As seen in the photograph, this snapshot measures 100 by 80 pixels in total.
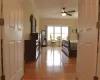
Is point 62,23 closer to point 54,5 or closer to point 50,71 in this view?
point 54,5

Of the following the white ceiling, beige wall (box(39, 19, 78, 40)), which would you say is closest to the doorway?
beige wall (box(39, 19, 78, 40))

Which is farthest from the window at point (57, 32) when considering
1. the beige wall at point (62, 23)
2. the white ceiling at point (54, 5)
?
the white ceiling at point (54, 5)

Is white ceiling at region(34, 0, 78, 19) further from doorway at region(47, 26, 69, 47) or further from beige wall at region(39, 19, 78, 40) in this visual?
doorway at region(47, 26, 69, 47)

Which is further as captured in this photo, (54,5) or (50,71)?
(54,5)

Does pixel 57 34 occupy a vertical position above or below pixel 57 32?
below

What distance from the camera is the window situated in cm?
1418

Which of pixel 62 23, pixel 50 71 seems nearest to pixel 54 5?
pixel 50 71

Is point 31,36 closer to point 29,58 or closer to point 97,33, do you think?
point 29,58

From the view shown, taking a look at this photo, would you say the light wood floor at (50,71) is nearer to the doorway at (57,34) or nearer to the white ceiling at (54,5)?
the white ceiling at (54,5)

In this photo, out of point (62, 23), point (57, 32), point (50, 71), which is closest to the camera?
point (50, 71)

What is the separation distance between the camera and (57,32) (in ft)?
A: 46.8

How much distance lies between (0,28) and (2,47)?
28 cm

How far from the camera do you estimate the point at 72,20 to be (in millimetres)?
14008

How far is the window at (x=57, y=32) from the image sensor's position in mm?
14179
